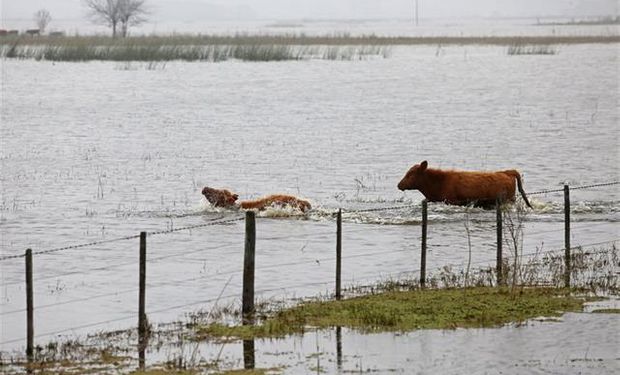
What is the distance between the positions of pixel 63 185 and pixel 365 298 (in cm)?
1648

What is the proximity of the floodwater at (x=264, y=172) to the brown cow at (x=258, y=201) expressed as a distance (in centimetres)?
27

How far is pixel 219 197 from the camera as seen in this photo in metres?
26.4

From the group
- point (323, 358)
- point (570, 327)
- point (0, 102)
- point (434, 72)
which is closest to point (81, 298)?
point (323, 358)

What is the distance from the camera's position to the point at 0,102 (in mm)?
60656

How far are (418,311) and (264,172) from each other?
62.2 feet

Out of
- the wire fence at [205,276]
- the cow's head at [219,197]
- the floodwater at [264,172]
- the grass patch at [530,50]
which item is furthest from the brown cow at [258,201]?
the grass patch at [530,50]

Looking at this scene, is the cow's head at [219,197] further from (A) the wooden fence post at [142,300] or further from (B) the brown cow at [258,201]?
(A) the wooden fence post at [142,300]

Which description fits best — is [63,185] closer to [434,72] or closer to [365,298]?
[365,298]

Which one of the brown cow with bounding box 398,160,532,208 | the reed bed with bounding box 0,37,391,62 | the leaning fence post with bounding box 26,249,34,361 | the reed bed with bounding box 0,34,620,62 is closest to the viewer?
the leaning fence post with bounding box 26,249,34,361

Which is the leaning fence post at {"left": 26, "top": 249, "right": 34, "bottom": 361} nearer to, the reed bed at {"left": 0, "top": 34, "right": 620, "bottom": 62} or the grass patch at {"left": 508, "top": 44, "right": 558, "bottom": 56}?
the reed bed at {"left": 0, "top": 34, "right": 620, "bottom": 62}

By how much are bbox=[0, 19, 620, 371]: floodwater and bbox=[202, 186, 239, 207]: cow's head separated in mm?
247

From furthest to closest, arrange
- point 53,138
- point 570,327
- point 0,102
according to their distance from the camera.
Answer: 1. point 0,102
2. point 53,138
3. point 570,327

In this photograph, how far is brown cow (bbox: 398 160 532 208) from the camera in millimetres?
26000

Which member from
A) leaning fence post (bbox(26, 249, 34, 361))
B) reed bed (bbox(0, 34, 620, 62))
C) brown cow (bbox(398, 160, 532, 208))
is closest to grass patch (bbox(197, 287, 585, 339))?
leaning fence post (bbox(26, 249, 34, 361))
